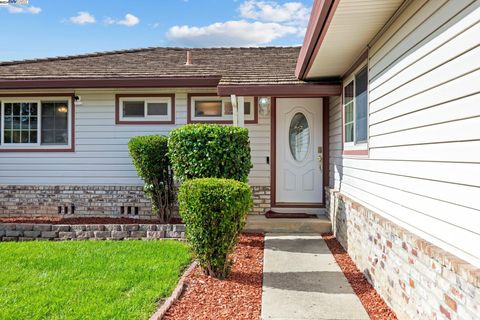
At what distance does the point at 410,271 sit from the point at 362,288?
132 cm

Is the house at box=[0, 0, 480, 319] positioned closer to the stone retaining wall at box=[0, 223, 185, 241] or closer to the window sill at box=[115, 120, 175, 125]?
the window sill at box=[115, 120, 175, 125]

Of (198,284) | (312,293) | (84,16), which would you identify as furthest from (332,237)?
(84,16)

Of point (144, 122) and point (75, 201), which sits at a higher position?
point (144, 122)

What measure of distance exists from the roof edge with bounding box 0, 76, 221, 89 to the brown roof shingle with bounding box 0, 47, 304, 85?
10 cm

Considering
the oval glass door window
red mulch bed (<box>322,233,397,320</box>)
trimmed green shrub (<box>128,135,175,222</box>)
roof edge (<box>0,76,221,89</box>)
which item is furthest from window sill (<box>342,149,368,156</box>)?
trimmed green shrub (<box>128,135,175,222</box>)

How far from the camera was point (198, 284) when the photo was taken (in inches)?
182

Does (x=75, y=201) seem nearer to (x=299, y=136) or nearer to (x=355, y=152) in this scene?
(x=299, y=136)

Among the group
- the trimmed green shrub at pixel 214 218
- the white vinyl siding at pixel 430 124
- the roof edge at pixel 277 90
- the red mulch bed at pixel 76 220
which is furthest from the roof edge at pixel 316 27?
the red mulch bed at pixel 76 220

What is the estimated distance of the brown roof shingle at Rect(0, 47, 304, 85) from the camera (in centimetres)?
844

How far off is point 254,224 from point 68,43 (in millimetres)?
12564

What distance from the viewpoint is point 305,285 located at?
15.6ft

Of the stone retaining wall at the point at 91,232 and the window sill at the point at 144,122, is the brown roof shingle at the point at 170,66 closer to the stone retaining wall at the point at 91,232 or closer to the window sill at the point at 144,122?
the window sill at the point at 144,122

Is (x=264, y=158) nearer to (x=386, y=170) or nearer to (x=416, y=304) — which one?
(x=386, y=170)

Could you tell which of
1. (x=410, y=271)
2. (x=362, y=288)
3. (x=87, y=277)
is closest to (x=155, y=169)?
(x=87, y=277)
